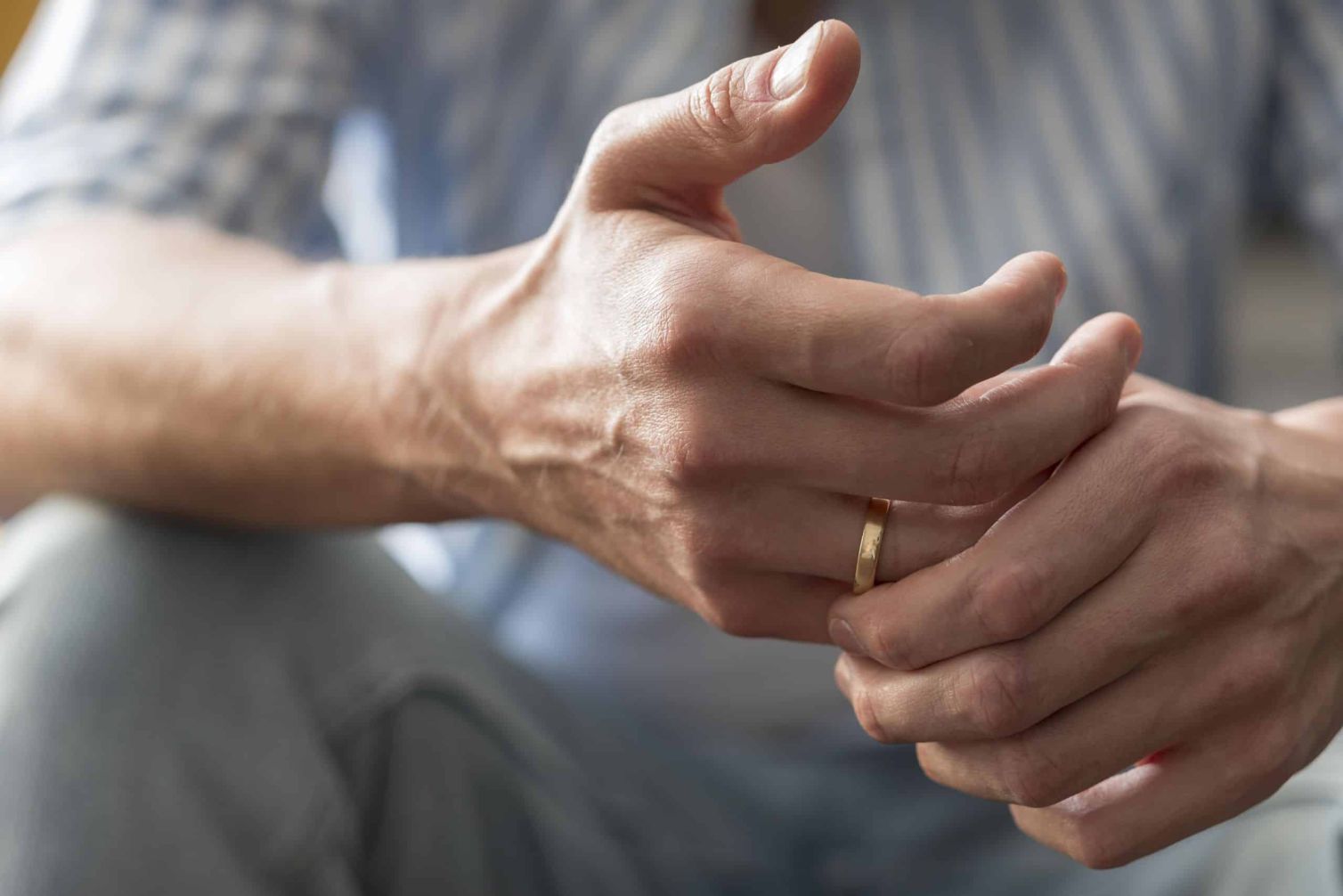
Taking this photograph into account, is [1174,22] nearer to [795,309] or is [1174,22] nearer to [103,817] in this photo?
[795,309]

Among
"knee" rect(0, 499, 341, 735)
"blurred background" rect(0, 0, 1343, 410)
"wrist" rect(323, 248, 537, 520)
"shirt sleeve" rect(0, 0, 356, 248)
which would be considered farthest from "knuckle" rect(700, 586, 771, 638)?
"blurred background" rect(0, 0, 1343, 410)

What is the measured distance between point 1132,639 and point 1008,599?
1.8 inches

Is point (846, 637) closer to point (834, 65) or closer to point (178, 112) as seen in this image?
point (834, 65)

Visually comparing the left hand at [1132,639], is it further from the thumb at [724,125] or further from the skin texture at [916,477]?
the thumb at [724,125]

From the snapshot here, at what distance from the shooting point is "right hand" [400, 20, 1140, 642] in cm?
34

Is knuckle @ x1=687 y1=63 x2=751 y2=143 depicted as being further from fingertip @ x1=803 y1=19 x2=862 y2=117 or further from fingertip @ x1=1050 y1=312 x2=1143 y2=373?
fingertip @ x1=1050 y1=312 x2=1143 y2=373

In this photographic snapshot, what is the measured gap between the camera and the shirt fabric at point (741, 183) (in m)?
0.66

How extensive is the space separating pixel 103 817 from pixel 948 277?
0.54 meters

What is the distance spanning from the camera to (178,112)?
654mm

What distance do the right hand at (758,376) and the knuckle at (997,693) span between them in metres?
0.04

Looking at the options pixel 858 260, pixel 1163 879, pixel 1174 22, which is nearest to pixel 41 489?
pixel 858 260

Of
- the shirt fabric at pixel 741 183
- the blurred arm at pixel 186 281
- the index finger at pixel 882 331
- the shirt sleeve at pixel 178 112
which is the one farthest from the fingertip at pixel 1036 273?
the shirt sleeve at pixel 178 112

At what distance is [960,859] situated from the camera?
2.23 ft

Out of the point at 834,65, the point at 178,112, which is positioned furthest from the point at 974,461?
the point at 178,112
